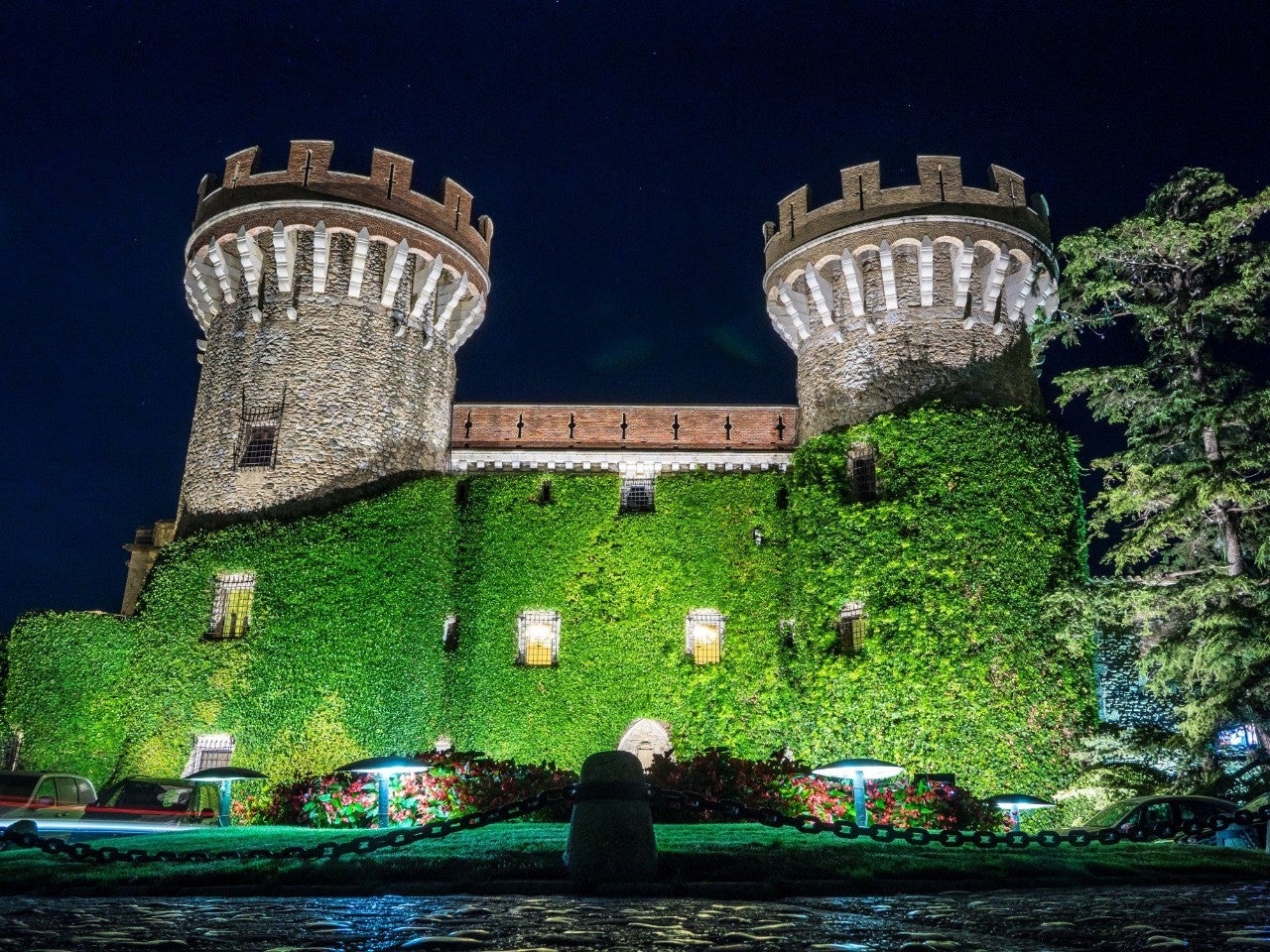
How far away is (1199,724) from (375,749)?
15.0m

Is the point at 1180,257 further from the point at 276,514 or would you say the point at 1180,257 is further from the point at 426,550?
the point at 276,514

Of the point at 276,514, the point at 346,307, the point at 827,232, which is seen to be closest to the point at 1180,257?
the point at 827,232

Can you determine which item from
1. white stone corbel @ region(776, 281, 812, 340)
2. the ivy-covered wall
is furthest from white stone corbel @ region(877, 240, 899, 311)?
the ivy-covered wall

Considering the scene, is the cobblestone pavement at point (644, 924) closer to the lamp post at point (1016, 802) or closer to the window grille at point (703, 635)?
the lamp post at point (1016, 802)

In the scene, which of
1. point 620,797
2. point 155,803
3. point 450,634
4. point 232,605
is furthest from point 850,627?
point 620,797

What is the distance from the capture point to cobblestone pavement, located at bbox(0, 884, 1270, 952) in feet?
13.7

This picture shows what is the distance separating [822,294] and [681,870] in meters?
18.0

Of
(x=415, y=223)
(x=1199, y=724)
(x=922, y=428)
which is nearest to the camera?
(x=1199, y=724)

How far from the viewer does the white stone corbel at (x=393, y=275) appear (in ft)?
80.4

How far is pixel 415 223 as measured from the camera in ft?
82.3

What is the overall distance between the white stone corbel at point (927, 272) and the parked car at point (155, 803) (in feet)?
57.7

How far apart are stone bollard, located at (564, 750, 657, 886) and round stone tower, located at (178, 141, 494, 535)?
16466 mm

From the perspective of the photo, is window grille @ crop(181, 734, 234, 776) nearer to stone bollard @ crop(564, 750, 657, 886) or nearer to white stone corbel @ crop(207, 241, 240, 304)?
white stone corbel @ crop(207, 241, 240, 304)

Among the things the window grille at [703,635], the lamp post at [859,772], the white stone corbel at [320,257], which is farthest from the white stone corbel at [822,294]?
the lamp post at [859,772]
